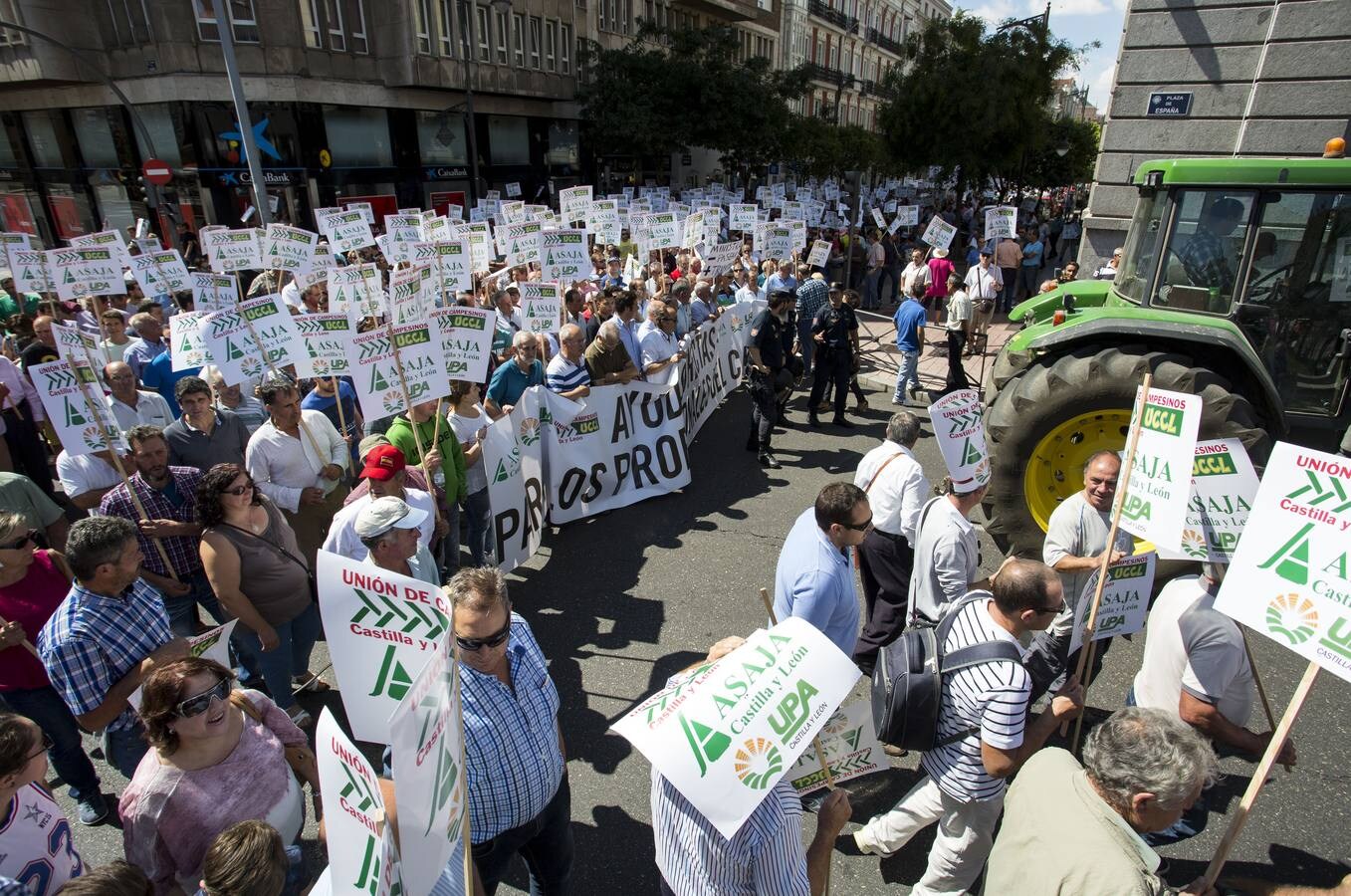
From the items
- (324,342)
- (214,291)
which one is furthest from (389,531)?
(214,291)

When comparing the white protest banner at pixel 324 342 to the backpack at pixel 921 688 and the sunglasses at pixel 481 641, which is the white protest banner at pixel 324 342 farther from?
the backpack at pixel 921 688

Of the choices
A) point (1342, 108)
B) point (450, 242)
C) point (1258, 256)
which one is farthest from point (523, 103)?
point (1258, 256)

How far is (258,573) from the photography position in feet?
12.5

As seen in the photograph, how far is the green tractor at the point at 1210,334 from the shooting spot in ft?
16.8

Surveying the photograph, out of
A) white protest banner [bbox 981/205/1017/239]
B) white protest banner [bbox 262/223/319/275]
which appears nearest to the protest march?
white protest banner [bbox 262/223/319/275]

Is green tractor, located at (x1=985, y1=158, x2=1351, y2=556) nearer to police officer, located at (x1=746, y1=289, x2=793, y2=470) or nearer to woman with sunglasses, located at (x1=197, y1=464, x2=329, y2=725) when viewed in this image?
police officer, located at (x1=746, y1=289, x2=793, y2=470)

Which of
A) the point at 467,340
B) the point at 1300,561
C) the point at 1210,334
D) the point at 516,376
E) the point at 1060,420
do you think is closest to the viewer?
the point at 1300,561

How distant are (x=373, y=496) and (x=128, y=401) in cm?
303

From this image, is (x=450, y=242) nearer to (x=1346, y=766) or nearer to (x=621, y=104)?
(x=1346, y=766)

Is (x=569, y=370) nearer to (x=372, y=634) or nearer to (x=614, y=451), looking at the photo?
(x=614, y=451)

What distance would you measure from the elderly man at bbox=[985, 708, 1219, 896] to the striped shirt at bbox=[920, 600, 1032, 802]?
50 cm

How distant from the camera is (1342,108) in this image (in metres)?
9.93

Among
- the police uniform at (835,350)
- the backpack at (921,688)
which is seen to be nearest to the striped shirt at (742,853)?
the backpack at (921,688)

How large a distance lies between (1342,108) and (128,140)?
29.7m
